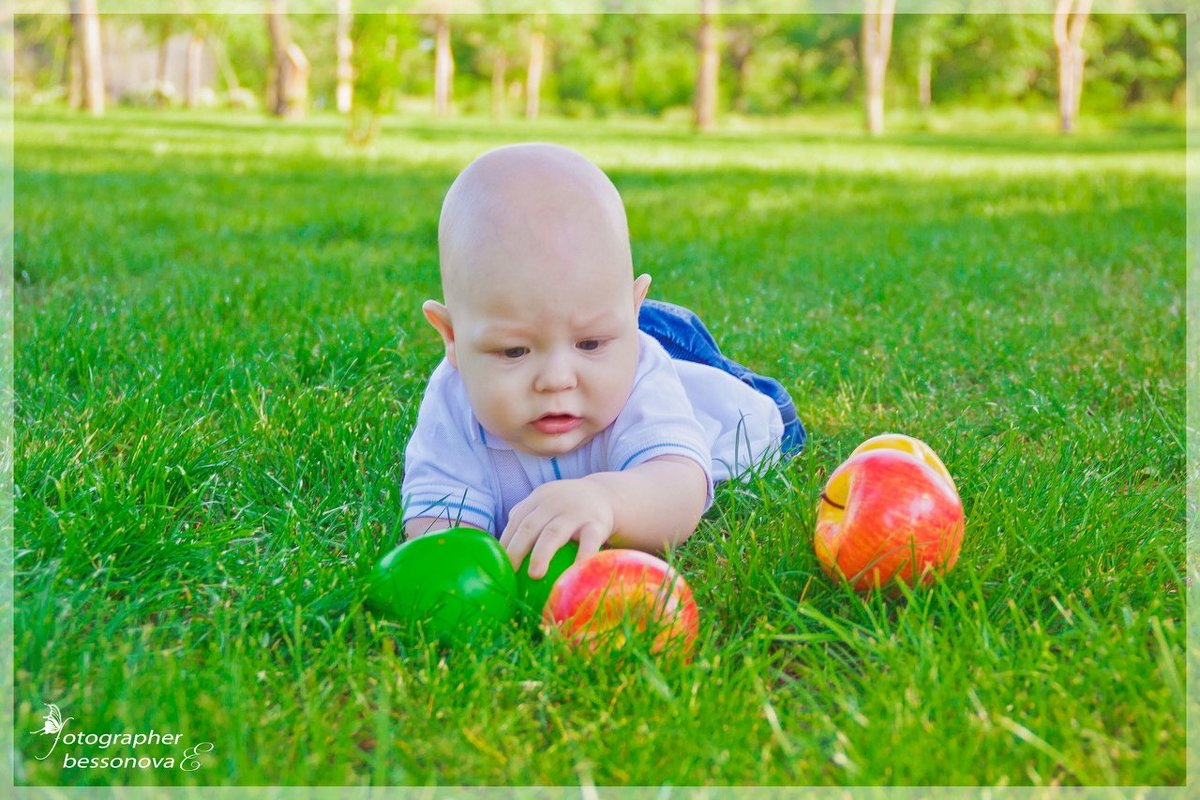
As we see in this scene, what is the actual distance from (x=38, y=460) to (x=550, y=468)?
111 centimetres

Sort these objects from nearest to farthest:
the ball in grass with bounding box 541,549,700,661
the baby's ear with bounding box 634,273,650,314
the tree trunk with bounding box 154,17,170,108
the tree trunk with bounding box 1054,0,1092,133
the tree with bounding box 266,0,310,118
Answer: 1. the ball in grass with bounding box 541,549,700,661
2. the baby's ear with bounding box 634,273,650,314
3. the tree with bounding box 266,0,310,118
4. the tree trunk with bounding box 1054,0,1092,133
5. the tree trunk with bounding box 154,17,170,108

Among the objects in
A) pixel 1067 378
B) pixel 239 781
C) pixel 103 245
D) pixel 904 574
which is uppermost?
pixel 103 245

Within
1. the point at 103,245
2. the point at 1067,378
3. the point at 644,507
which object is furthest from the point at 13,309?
the point at 1067,378

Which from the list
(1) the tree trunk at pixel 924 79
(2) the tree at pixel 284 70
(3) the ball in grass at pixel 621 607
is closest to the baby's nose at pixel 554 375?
(3) the ball in grass at pixel 621 607

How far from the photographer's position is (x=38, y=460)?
232cm

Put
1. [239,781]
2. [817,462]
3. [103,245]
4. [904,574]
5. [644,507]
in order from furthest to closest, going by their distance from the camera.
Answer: [103,245]
[817,462]
[644,507]
[904,574]
[239,781]

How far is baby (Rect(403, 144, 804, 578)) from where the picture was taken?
2014mm

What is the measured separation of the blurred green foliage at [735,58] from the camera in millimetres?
38656

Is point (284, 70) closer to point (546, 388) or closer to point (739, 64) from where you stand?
point (546, 388)

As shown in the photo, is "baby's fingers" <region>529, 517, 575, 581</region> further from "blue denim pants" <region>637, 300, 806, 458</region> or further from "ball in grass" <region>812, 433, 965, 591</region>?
"blue denim pants" <region>637, 300, 806, 458</region>

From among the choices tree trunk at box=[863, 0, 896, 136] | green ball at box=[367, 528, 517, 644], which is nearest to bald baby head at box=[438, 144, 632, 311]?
green ball at box=[367, 528, 517, 644]

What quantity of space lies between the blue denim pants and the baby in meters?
0.46

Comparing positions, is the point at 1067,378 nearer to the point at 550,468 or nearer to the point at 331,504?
the point at 550,468

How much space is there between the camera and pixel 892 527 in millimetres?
1926
